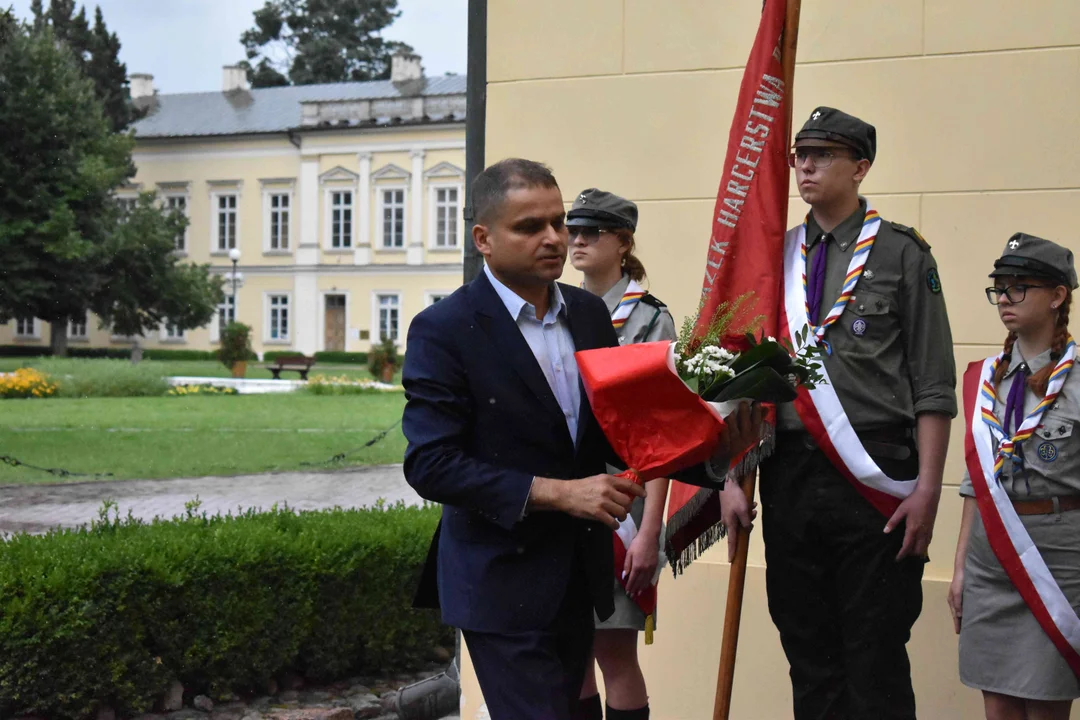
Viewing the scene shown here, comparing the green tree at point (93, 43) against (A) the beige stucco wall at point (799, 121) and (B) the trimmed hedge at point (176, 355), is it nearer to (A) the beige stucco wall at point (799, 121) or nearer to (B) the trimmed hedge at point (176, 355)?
(B) the trimmed hedge at point (176, 355)

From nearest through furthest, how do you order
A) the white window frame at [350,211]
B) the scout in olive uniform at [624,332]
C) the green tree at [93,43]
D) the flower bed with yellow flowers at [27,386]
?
1. the scout in olive uniform at [624,332]
2. the flower bed with yellow flowers at [27,386]
3. the white window frame at [350,211]
4. the green tree at [93,43]

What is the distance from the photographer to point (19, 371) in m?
30.7

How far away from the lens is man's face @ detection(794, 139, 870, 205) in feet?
12.4

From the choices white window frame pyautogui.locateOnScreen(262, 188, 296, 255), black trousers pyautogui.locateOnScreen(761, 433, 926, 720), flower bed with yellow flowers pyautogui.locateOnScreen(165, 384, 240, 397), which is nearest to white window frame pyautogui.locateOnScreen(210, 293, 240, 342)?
white window frame pyautogui.locateOnScreen(262, 188, 296, 255)

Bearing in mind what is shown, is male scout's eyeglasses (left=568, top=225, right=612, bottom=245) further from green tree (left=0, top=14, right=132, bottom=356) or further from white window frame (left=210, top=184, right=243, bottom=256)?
white window frame (left=210, top=184, right=243, bottom=256)

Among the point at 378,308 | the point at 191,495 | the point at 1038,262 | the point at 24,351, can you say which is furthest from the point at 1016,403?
the point at 24,351

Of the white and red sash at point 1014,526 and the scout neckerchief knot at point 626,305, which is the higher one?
the scout neckerchief knot at point 626,305

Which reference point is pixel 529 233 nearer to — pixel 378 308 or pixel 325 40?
pixel 378 308

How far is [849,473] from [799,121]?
7.21 feet

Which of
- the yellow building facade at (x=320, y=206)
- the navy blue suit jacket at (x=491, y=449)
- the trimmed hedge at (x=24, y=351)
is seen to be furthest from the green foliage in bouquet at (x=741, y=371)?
the trimmed hedge at (x=24, y=351)

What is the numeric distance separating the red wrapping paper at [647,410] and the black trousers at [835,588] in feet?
2.96

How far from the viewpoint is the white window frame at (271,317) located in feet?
194

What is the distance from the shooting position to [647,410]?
286 centimetres

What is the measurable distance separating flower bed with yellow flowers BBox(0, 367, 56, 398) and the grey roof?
101ft
